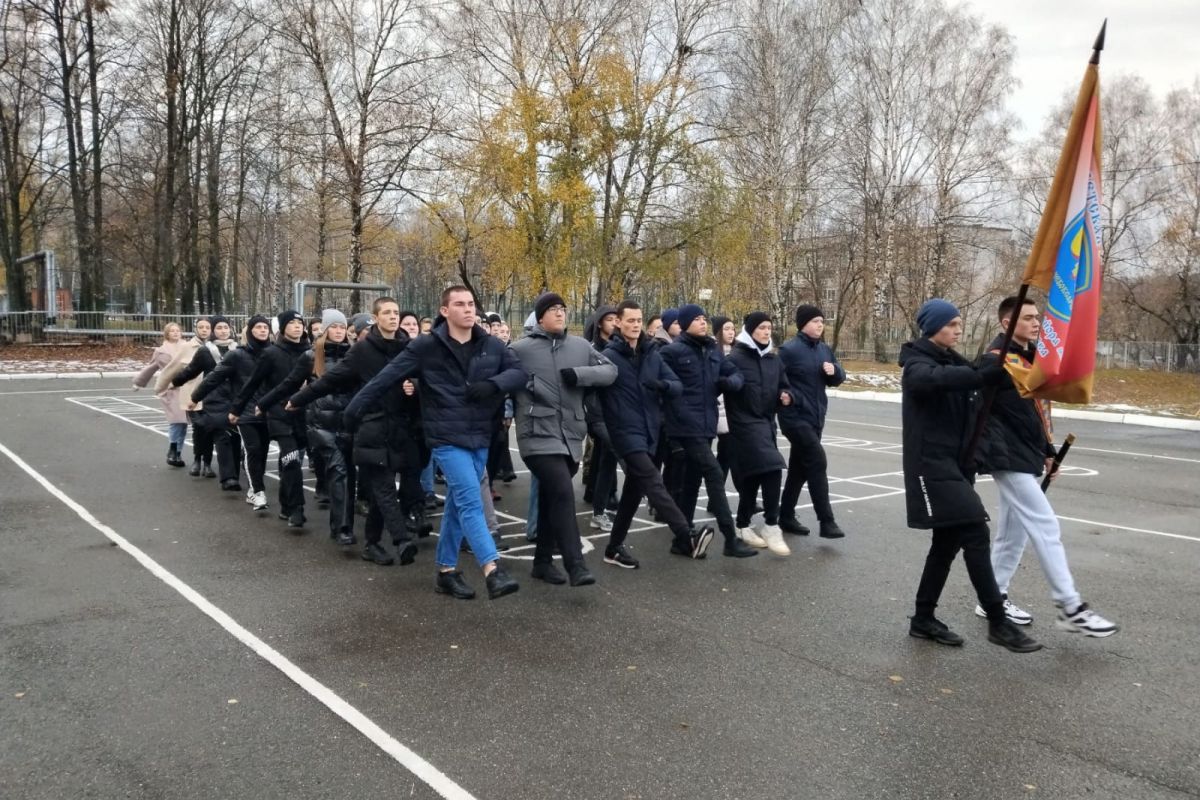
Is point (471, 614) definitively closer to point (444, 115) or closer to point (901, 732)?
point (901, 732)

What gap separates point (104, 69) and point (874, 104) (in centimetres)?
2812

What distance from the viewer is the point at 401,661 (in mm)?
4781

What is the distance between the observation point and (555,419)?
609 centimetres

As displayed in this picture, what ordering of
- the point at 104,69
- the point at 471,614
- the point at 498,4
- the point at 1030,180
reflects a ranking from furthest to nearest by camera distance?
the point at 1030,180 → the point at 104,69 → the point at 498,4 → the point at 471,614

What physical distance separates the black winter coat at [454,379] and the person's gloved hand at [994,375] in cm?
267

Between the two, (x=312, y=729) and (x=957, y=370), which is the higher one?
(x=957, y=370)

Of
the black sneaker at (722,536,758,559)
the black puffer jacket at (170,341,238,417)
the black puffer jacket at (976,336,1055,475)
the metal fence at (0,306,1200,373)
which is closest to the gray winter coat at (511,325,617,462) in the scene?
the black sneaker at (722,536,758,559)

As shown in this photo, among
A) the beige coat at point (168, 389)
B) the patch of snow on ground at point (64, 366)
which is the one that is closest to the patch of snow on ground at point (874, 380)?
the beige coat at point (168, 389)

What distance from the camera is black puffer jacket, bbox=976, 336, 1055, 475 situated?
509cm

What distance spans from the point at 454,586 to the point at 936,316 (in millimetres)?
3221

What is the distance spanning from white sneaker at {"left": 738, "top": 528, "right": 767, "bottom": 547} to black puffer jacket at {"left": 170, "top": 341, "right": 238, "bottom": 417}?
4.89 metres

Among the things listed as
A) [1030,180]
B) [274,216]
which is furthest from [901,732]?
[274,216]

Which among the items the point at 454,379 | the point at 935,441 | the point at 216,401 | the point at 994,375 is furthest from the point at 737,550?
the point at 216,401

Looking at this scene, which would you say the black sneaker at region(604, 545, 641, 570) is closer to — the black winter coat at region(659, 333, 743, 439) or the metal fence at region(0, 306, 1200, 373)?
the black winter coat at region(659, 333, 743, 439)
